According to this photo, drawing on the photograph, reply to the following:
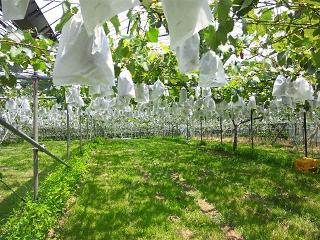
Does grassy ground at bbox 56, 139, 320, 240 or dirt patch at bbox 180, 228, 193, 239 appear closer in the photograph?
dirt patch at bbox 180, 228, 193, 239

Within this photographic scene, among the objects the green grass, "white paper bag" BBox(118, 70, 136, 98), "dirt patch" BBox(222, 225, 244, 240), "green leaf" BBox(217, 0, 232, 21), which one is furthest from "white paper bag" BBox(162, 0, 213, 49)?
"dirt patch" BBox(222, 225, 244, 240)

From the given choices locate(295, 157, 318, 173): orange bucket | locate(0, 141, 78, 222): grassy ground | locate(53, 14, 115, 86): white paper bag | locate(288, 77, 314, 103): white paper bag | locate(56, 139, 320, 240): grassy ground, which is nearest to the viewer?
locate(53, 14, 115, 86): white paper bag

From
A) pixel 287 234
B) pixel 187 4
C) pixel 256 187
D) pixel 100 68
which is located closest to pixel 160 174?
pixel 256 187

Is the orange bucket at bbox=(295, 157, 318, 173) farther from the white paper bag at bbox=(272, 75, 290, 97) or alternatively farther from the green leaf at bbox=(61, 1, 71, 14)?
the green leaf at bbox=(61, 1, 71, 14)

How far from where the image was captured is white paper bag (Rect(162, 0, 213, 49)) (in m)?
1.15

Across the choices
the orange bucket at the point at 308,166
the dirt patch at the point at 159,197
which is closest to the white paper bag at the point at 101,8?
the dirt patch at the point at 159,197

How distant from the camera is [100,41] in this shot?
1.79 meters

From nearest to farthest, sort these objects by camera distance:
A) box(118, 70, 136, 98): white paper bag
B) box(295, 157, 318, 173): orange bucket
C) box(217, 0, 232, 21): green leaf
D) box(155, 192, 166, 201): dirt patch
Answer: box(217, 0, 232, 21): green leaf → box(118, 70, 136, 98): white paper bag → box(155, 192, 166, 201): dirt patch → box(295, 157, 318, 173): orange bucket

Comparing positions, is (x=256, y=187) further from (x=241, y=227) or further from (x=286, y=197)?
(x=241, y=227)

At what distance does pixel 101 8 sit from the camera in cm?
112

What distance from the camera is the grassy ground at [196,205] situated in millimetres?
5246

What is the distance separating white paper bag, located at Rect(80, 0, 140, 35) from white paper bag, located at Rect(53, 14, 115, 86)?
0.55 m

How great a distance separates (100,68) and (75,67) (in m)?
0.13

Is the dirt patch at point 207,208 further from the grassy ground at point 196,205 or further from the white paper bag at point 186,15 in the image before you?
the white paper bag at point 186,15
